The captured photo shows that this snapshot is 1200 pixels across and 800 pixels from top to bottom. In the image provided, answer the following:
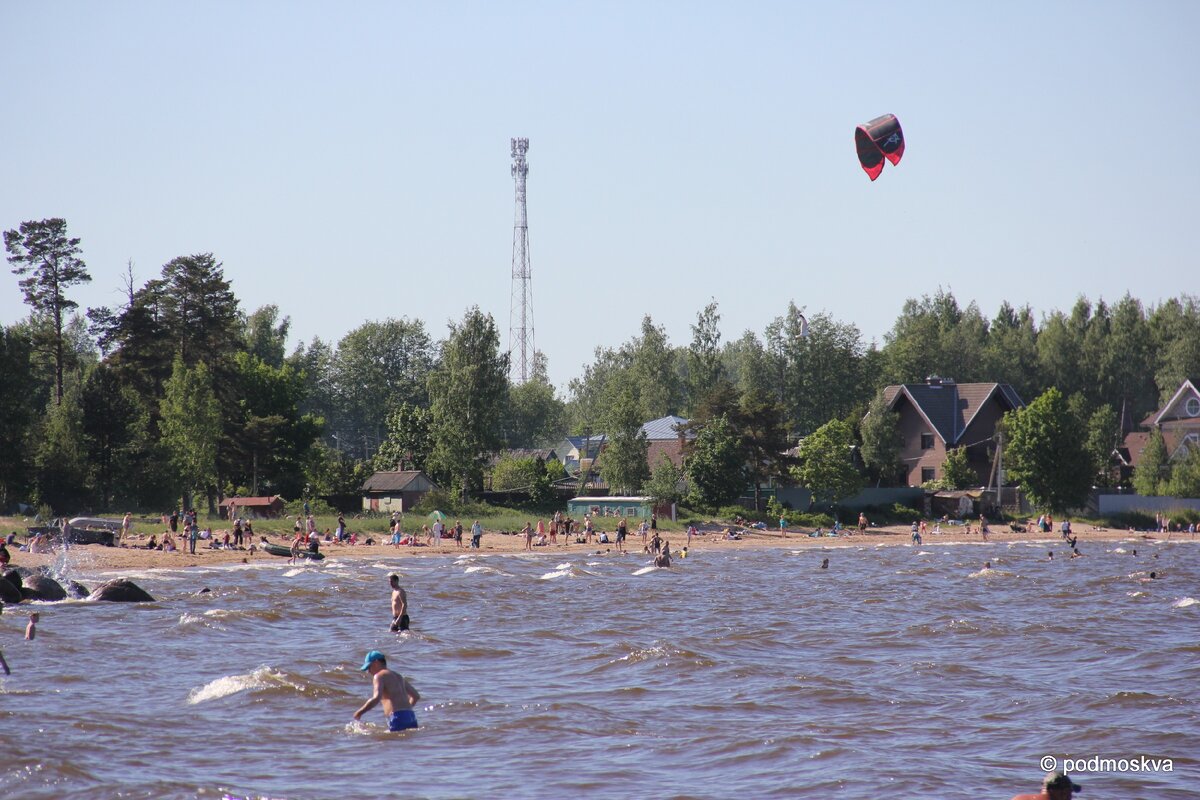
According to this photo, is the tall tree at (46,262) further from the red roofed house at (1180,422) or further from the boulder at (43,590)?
the red roofed house at (1180,422)

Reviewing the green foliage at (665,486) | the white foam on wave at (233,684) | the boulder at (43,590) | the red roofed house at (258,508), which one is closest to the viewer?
the white foam on wave at (233,684)

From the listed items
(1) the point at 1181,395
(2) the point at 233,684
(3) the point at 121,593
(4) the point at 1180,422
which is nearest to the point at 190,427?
(3) the point at 121,593

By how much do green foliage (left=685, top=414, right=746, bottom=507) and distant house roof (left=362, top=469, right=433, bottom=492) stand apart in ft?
45.6

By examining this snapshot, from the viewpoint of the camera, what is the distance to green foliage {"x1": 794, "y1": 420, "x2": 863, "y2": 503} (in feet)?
218

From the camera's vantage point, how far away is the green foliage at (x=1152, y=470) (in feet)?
230

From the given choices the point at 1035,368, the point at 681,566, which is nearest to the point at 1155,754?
the point at 681,566

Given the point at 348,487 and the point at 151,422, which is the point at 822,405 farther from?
the point at 151,422

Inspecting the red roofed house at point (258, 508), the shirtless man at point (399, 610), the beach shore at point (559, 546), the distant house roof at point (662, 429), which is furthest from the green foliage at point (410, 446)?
the shirtless man at point (399, 610)

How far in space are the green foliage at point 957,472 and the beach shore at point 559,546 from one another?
21.3 ft

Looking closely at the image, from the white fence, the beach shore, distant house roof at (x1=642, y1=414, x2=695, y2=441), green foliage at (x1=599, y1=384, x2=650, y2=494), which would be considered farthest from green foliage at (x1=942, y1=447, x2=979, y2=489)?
green foliage at (x1=599, y1=384, x2=650, y2=494)

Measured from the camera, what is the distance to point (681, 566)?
46.4m

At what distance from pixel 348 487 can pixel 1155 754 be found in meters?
56.5

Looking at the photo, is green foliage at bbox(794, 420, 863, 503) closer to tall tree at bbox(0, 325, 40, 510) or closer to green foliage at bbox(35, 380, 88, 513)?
green foliage at bbox(35, 380, 88, 513)

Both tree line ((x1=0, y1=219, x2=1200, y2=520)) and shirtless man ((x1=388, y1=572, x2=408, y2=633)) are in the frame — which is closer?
shirtless man ((x1=388, y1=572, x2=408, y2=633))
